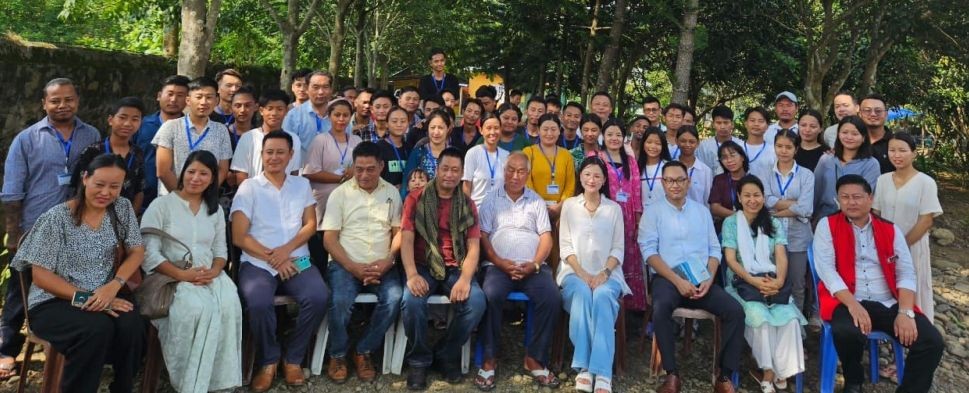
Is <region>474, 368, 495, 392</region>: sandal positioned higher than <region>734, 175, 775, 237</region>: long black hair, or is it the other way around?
<region>734, 175, 775, 237</region>: long black hair

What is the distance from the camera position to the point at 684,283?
4.10m

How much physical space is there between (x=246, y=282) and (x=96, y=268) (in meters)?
0.83

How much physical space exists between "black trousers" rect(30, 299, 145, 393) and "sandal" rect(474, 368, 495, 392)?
6.81 feet

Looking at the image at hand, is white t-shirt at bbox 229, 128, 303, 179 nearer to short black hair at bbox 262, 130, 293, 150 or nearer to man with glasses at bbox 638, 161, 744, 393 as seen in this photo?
short black hair at bbox 262, 130, 293, 150

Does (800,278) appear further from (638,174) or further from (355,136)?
(355,136)

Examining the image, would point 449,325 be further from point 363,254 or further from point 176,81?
point 176,81

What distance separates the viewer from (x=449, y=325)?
13.1 feet

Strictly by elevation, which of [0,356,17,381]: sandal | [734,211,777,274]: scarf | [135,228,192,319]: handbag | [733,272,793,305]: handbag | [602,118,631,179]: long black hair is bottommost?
[0,356,17,381]: sandal

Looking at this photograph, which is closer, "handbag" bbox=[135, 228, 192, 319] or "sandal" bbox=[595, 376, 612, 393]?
"handbag" bbox=[135, 228, 192, 319]

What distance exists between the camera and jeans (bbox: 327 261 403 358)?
3.86m

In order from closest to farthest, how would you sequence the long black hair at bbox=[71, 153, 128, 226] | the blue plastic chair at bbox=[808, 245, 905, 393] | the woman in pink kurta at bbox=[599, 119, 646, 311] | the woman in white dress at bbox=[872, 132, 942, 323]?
the long black hair at bbox=[71, 153, 128, 226], the blue plastic chair at bbox=[808, 245, 905, 393], the woman in white dress at bbox=[872, 132, 942, 323], the woman in pink kurta at bbox=[599, 119, 646, 311]

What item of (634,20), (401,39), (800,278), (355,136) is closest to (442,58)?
(355,136)

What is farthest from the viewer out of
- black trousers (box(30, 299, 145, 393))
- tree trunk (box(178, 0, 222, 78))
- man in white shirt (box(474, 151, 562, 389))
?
tree trunk (box(178, 0, 222, 78))

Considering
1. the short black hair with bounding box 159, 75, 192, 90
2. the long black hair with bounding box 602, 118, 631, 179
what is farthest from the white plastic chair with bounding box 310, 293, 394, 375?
the long black hair with bounding box 602, 118, 631, 179
